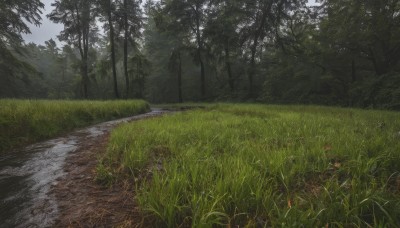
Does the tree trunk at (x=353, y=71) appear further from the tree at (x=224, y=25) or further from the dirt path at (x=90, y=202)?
the dirt path at (x=90, y=202)

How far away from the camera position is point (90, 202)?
2.86 meters

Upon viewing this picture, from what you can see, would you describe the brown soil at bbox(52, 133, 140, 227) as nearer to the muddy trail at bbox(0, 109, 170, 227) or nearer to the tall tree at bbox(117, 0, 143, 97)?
the muddy trail at bbox(0, 109, 170, 227)

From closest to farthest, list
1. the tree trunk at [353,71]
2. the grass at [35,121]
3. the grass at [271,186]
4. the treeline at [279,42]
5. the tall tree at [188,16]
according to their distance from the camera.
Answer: the grass at [271,186] → the grass at [35,121] → the treeline at [279,42] → the tree trunk at [353,71] → the tall tree at [188,16]

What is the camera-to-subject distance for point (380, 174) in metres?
3.21

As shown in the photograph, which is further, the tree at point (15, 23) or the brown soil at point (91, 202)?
the tree at point (15, 23)

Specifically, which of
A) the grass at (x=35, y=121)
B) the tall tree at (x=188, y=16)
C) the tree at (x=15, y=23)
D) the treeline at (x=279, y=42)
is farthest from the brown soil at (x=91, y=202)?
the tall tree at (x=188, y=16)

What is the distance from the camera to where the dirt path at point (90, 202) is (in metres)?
2.45

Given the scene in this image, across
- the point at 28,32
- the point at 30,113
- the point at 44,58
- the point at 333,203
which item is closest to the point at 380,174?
the point at 333,203

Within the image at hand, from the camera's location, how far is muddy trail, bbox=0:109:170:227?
251cm

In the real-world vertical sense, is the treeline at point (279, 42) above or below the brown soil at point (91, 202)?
above

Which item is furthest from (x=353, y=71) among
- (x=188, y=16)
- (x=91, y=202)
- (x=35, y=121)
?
(x=91, y=202)

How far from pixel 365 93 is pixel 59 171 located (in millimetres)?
19487

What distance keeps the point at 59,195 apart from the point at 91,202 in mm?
571

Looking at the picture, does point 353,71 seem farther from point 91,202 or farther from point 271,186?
point 91,202
